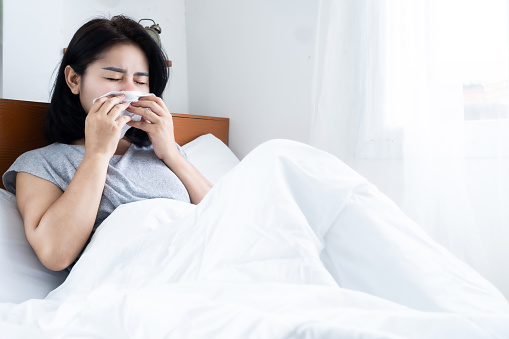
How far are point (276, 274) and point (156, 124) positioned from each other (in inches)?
30.2

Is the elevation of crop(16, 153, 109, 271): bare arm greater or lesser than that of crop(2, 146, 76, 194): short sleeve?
lesser

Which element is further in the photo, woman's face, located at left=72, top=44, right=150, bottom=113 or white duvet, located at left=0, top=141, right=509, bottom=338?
woman's face, located at left=72, top=44, right=150, bottom=113

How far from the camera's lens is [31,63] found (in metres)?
1.51

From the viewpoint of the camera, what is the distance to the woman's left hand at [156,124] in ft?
4.10

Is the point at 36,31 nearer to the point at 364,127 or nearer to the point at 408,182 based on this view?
the point at 364,127

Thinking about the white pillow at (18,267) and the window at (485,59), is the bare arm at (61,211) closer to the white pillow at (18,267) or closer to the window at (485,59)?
the white pillow at (18,267)

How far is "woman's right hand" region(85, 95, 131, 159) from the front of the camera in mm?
1088

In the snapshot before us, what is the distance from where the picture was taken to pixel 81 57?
48.0 inches

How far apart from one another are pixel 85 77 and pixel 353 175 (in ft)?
2.61

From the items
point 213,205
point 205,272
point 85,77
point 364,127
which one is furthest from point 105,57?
point 364,127

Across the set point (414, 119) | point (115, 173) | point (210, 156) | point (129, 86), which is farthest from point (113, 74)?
point (414, 119)

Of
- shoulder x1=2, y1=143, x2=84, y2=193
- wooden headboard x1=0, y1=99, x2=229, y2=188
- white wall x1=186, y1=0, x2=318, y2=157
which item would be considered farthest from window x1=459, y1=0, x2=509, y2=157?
wooden headboard x1=0, y1=99, x2=229, y2=188

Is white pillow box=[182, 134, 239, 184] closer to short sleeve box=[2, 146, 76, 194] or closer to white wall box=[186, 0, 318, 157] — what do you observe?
white wall box=[186, 0, 318, 157]

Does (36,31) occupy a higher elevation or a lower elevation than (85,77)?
higher
